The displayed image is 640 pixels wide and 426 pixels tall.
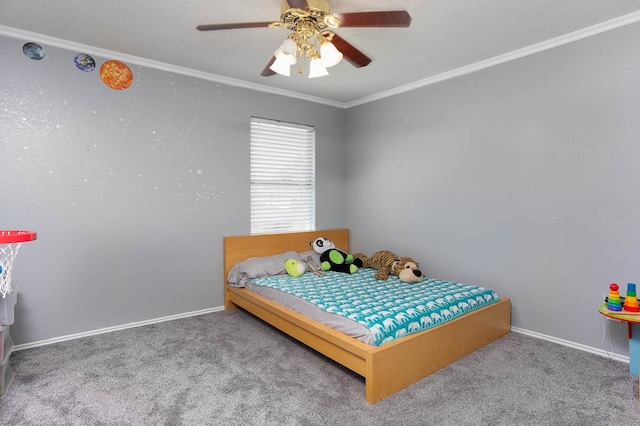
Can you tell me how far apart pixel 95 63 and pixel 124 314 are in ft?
7.25

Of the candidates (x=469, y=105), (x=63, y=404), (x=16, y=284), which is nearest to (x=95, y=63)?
(x=16, y=284)

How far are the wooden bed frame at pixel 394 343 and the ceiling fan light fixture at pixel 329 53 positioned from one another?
173cm

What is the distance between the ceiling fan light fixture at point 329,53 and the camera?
84.7 inches

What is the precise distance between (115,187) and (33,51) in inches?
46.7

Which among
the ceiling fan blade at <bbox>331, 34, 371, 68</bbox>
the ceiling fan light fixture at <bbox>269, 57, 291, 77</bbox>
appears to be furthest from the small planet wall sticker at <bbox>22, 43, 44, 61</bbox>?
the ceiling fan blade at <bbox>331, 34, 371, 68</bbox>

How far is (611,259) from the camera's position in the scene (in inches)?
104

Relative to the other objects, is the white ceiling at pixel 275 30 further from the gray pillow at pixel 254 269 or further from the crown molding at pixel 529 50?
the gray pillow at pixel 254 269

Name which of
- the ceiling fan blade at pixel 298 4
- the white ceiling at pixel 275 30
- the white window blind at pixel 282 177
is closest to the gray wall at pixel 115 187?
the white window blind at pixel 282 177

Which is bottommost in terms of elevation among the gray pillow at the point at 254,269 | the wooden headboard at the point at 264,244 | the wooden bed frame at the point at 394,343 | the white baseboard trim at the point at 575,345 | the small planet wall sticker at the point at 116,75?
the white baseboard trim at the point at 575,345

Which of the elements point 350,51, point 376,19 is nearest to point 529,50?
A: point 350,51

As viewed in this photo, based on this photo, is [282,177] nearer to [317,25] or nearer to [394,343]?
[317,25]

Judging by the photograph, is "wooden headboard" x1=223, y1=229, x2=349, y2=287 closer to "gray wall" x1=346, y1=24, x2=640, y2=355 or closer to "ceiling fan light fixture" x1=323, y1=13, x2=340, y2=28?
"gray wall" x1=346, y1=24, x2=640, y2=355

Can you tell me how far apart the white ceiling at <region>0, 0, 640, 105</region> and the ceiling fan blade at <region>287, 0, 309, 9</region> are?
50 centimetres

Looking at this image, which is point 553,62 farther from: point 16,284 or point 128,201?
point 16,284
